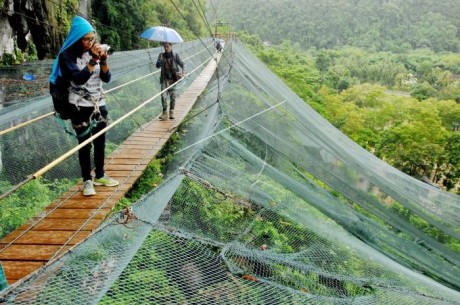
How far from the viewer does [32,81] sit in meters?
4.23

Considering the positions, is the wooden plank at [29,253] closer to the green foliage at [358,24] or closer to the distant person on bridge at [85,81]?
the distant person on bridge at [85,81]

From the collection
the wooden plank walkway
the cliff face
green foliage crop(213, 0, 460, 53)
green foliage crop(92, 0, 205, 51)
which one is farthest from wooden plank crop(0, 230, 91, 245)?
green foliage crop(213, 0, 460, 53)

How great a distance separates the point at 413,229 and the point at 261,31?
2957 inches

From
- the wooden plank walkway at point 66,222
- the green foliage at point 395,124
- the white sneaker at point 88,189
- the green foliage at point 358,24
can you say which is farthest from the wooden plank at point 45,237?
the green foliage at point 358,24

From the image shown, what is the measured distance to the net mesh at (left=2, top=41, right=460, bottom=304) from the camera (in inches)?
58.0

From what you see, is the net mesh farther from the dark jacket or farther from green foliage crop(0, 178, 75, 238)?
green foliage crop(0, 178, 75, 238)

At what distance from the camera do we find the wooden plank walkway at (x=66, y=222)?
173 centimetres

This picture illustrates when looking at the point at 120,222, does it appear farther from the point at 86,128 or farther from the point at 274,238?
the point at 274,238

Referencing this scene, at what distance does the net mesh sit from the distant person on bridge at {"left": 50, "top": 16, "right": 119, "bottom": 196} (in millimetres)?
603

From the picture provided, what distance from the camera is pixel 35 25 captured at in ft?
23.2

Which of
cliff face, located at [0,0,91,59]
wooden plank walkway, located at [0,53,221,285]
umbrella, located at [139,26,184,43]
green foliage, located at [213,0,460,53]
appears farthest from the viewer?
green foliage, located at [213,0,460,53]

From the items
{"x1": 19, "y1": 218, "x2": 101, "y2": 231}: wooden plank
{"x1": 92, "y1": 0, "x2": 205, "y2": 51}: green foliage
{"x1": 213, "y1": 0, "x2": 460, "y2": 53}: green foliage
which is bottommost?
{"x1": 19, "y1": 218, "x2": 101, "y2": 231}: wooden plank

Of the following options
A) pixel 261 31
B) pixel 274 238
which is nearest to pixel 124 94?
pixel 274 238

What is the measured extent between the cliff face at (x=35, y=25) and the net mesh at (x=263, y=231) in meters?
Answer: 3.95
